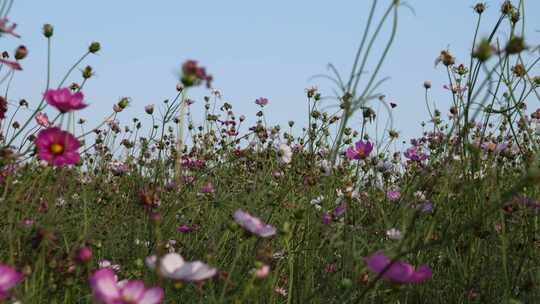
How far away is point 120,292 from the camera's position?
69cm

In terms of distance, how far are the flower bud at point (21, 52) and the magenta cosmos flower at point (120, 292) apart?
1.08 metres

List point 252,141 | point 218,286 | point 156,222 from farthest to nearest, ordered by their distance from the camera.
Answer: point 252,141, point 218,286, point 156,222

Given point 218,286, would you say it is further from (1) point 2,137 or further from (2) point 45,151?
(1) point 2,137

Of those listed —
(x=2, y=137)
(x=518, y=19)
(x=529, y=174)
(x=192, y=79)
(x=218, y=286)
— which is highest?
(x=518, y=19)

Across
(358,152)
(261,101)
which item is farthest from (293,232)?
(261,101)

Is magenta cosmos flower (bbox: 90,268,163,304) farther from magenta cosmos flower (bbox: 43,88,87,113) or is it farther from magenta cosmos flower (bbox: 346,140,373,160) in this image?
magenta cosmos flower (bbox: 346,140,373,160)

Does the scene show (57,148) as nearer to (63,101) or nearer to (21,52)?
(63,101)

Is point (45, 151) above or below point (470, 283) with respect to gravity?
above

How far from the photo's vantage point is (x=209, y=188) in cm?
217

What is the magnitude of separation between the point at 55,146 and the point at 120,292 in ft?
1.40

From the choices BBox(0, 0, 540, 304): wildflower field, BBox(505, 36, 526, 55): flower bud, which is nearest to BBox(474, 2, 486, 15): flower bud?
BBox(0, 0, 540, 304): wildflower field

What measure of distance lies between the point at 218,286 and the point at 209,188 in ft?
2.35

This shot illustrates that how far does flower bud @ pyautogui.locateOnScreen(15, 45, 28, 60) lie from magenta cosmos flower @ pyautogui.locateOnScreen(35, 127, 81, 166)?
66 centimetres

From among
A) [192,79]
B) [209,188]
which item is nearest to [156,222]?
[192,79]
